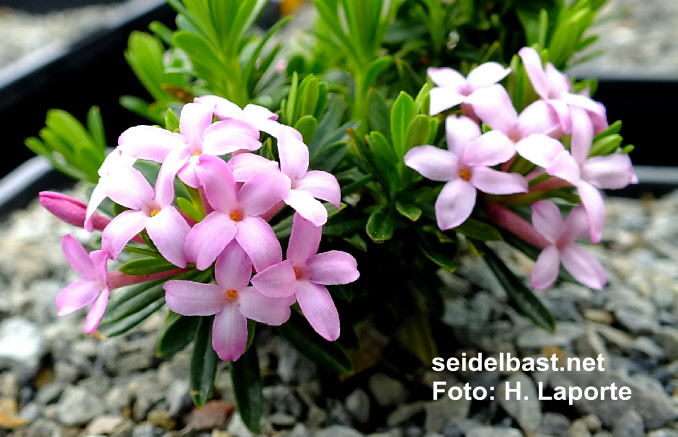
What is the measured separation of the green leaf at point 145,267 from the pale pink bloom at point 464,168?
0.33 meters

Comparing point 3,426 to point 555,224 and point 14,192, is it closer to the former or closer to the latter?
point 14,192

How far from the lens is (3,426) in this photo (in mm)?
965

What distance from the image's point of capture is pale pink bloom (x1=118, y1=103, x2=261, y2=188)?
62 centimetres

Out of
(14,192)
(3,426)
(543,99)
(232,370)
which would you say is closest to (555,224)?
(543,99)

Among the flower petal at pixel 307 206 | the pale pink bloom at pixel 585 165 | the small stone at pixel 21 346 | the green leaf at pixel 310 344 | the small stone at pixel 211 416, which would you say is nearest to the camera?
the flower petal at pixel 307 206

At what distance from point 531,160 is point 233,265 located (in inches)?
14.5

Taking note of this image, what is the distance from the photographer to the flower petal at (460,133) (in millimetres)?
733

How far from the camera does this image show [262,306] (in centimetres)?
63

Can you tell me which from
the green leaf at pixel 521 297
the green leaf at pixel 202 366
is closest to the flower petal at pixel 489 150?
the green leaf at pixel 521 297

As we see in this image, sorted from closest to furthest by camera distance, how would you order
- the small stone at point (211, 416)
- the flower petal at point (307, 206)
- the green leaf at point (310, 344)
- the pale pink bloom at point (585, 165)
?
the flower petal at point (307, 206)
the pale pink bloom at point (585, 165)
the green leaf at point (310, 344)
the small stone at point (211, 416)

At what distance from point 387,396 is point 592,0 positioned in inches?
31.9

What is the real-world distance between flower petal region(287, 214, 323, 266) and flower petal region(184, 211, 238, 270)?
64 millimetres

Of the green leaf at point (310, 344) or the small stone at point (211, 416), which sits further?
the small stone at point (211, 416)

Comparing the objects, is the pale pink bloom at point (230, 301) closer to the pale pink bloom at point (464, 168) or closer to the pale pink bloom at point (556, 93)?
the pale pink bloom at point (464, 168)
